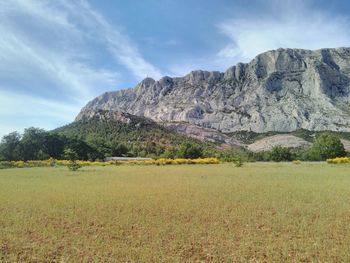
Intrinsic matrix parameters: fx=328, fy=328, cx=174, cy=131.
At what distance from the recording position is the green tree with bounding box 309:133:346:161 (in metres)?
83.5

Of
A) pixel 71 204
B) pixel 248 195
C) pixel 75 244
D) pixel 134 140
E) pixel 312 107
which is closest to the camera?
pixel 75 244

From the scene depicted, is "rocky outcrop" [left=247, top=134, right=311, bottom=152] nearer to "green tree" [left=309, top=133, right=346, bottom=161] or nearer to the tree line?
the tree line

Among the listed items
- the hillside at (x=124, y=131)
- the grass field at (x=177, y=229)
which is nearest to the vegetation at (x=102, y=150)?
the hillside at (x=124, y=131)

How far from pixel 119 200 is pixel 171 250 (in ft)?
31.3

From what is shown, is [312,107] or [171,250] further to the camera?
[312,107]

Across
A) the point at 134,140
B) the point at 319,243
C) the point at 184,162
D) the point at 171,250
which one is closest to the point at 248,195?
the point at 319,243

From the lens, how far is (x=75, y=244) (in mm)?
9898

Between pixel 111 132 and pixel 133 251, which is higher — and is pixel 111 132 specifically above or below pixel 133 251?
above

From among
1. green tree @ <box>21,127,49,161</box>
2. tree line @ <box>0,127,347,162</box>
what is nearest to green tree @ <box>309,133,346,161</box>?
tree line @ <box>0,127,347,162</box>

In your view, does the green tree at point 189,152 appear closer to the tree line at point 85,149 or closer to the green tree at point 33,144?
the tree line at point 85,149

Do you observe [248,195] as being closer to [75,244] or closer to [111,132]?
[75,244]

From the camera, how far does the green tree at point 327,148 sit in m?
83.5

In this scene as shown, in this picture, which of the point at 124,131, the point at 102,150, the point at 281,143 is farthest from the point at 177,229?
the point at 281,143

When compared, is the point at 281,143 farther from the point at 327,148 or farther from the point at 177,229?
the point at 177,229
